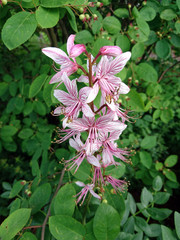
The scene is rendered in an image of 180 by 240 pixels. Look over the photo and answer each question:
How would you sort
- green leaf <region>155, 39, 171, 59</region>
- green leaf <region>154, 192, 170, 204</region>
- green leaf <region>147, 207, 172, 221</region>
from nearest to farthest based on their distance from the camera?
green leaf <region>147, 207, 172, 221</region>
green leaf <region>154, 192, 170, 204</region>
green leaf <region>155, 39, 171, 59</region>

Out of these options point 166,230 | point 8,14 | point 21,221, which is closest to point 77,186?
point 21,221

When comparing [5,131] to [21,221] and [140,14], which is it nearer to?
[21,221]

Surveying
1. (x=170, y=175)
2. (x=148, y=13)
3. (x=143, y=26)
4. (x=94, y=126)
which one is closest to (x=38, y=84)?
(x=94, y=126)

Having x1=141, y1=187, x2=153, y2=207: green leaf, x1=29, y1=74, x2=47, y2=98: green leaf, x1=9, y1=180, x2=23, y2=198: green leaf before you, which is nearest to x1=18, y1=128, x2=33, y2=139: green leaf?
x1=9, y1=180, x2=23, y2=198: green leaf

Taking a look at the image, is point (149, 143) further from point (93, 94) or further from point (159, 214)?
point (93, 94)

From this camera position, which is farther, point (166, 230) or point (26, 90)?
point (26, 90)

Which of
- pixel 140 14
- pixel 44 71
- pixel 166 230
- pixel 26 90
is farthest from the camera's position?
pixel 26 90

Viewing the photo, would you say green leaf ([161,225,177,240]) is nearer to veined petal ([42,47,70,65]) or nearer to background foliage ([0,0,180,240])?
background foliage ([0,0,180,240])

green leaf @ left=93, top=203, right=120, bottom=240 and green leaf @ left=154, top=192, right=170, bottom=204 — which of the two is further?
green leaf @ left=154, top=192, right=170, bottom=204

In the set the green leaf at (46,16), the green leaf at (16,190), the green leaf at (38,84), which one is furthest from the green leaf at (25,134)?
the green leaf at (46,16)
